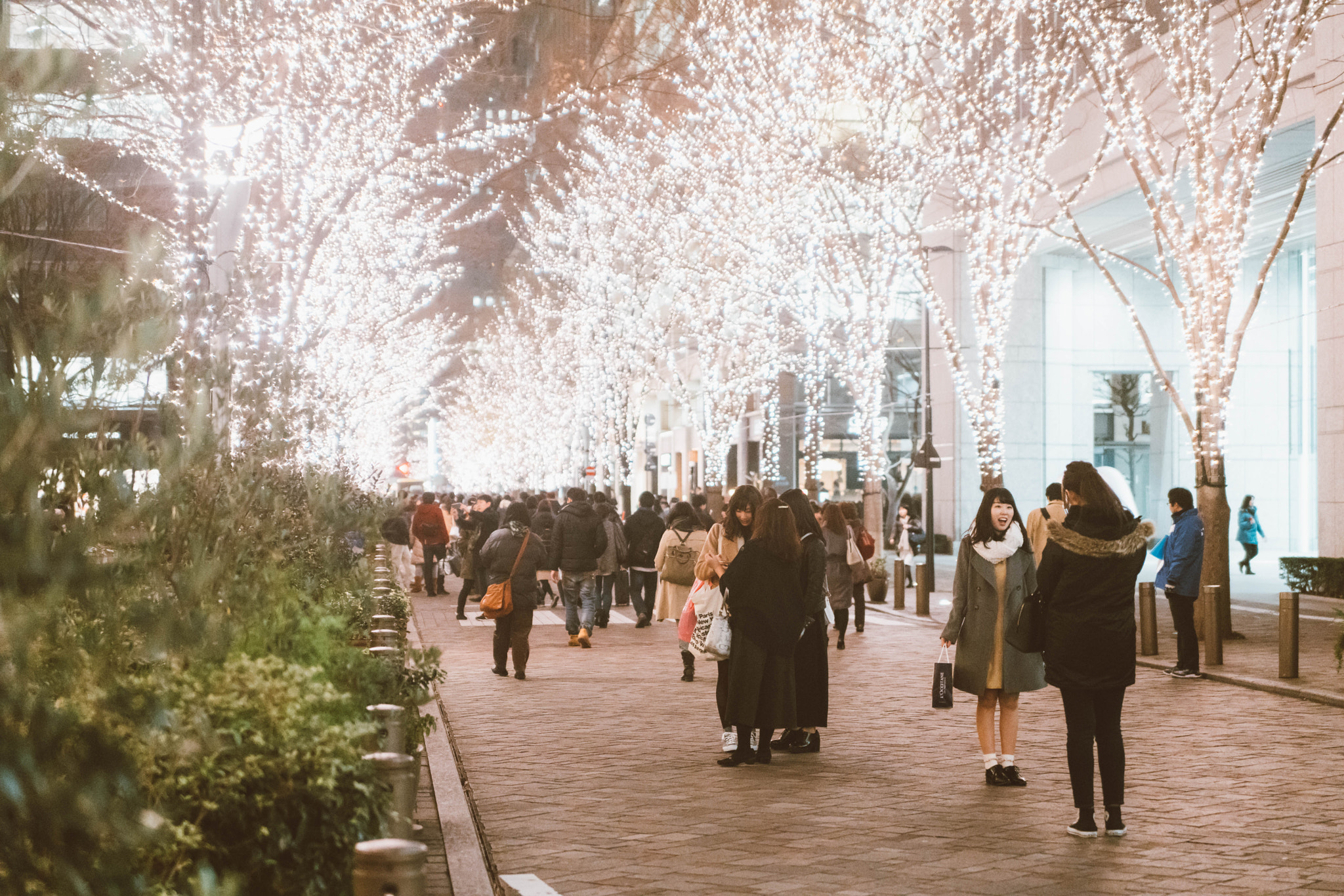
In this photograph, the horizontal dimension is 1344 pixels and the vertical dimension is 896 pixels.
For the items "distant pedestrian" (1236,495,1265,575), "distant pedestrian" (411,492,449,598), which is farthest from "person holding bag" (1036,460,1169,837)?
"distant pedestrian" (1236,495,1265,575)

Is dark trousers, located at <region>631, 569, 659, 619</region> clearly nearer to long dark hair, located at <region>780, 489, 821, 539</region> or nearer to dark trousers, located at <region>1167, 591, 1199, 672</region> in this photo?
dark trousers, located at <region>1167, 591, 1199, 672</region>

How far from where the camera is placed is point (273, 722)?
494 centimetres

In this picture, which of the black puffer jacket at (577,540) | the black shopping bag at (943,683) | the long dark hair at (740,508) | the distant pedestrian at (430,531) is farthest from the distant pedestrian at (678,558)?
the distant pedestrian at (430,531)

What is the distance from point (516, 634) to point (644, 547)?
20.2 feet

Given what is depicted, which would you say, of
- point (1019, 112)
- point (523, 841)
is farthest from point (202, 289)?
point (1019, 112)

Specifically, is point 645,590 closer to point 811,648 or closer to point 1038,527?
point 1038,527

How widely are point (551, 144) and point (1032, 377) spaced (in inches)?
619

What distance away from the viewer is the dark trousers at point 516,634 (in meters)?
14.1

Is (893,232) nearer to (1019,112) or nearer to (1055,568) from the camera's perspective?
(1019,112)

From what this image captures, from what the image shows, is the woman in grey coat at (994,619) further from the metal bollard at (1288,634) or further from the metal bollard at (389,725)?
the metal bollard at (1288,634)

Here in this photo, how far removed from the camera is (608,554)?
1928cm

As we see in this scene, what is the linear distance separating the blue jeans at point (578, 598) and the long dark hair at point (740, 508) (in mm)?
7145

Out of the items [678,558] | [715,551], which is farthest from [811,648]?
[678,558]

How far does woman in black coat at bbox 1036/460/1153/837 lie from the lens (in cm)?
701
